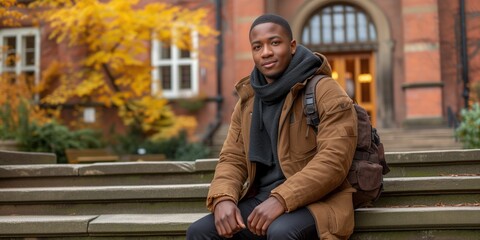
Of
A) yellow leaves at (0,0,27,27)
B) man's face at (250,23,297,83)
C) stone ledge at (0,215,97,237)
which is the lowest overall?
stone ledge at (0,215,97,237)

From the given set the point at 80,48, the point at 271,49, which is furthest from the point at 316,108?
the point at 80,48

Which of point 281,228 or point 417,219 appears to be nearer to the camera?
point 281,228

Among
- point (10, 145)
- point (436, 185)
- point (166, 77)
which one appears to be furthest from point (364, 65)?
point (436, 185)

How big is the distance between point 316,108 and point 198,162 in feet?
6.23

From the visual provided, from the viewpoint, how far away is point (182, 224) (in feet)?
12.0

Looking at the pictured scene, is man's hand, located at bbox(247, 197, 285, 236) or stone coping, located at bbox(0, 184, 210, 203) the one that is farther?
stone coping, located at bbox(0, 184, 210, 203)

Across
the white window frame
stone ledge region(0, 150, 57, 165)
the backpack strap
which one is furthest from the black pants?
the white window frame

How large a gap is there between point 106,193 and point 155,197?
1.42 feet

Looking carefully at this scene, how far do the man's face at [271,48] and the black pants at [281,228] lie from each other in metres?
0.84

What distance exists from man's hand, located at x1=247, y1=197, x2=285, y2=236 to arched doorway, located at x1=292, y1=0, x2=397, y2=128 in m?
12.5

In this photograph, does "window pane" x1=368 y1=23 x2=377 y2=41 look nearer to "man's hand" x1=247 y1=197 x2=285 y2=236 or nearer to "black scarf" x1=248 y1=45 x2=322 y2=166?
"black scarf" x1=248 y1=45 x2=322 y2=166

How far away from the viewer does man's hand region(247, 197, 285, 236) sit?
2689 millimetres

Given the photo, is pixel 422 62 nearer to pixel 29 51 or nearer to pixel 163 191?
pixel 163 191

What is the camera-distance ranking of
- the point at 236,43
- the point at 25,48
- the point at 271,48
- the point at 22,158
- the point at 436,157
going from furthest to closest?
the point at 25,48 < the point at 236,43 < the point at 22,158 < the point at 436,157 < the point at 271,48
